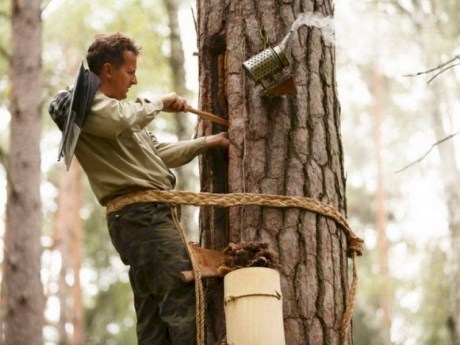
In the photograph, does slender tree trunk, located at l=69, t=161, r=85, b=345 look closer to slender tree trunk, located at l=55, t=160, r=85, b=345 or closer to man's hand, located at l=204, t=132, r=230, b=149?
slender tree trunk, located at l=55, t=160, r=85, b=345

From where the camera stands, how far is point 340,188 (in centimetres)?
349

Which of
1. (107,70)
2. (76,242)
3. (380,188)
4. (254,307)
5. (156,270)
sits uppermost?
(380,188)

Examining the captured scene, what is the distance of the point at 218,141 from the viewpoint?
3.62 metres

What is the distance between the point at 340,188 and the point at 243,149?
0.46 m

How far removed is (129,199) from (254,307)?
33.4 inches

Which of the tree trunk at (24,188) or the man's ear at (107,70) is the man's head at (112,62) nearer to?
the man's ear at (107,70)

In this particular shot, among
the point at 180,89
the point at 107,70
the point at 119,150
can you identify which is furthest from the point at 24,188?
the point at 119,150

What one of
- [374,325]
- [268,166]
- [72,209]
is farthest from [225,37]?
[72,209]

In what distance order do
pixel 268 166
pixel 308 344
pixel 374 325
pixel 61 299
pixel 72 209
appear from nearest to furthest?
pixel 308 344, pixel 268 166, pixel 374 325, pixel 61 299, pixel 72 209

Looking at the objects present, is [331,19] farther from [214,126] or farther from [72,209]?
[72,209]

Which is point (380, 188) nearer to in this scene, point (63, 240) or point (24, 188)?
point (63, 240)

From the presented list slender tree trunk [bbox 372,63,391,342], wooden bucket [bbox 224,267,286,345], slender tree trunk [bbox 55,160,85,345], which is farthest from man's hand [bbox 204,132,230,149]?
slender tree trunk [bbox 55,160,85,345]

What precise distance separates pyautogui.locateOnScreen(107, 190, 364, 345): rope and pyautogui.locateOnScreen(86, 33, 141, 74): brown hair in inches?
26.6

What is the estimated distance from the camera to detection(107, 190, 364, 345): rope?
322 cm
